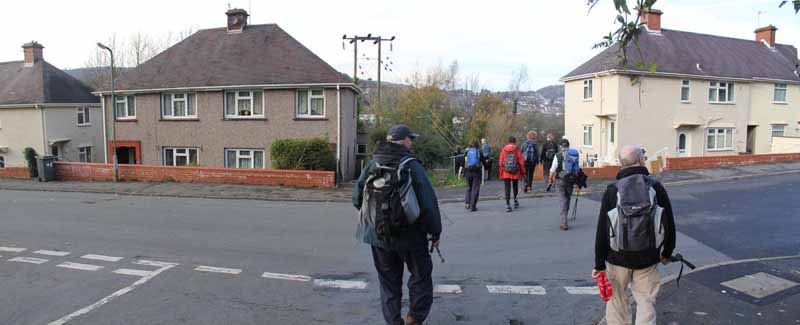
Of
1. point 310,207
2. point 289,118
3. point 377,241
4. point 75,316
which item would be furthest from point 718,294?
point 289,118

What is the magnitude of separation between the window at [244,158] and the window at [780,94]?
30199mm

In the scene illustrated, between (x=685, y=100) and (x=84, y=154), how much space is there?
36885 millimetres

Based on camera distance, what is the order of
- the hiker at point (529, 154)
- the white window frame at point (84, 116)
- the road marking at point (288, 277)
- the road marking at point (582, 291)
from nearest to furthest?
the road marking at point (582, 291)
the road marking at point (288, 277)
the hiker at point (529, 154)
the white window frame at point (84, 116)

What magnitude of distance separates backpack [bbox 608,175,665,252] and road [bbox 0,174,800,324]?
4.40ft

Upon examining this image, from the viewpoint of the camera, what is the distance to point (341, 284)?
6.43 meters

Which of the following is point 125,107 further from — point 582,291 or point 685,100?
point 685,100

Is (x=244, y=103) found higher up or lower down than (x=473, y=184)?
higher up

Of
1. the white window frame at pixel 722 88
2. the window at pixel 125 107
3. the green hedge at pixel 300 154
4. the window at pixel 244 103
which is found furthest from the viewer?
the white window frame at pixel 722 88

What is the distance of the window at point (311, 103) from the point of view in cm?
2147

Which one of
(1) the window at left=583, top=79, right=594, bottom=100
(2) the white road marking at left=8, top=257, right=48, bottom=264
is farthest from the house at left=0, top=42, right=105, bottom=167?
(1) the window at left=583, top=79, right=594, bottom=100

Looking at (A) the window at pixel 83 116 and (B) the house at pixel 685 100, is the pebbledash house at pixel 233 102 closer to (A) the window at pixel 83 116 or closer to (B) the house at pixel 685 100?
(A) the window at pixel 83 116

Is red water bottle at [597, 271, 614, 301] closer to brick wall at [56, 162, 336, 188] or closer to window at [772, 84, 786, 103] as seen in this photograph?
brick wall at [56, 162, 336, 188]

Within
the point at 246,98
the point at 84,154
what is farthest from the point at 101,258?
the point at 84,154

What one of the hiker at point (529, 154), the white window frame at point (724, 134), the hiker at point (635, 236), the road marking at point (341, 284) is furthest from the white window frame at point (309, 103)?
the white window frame at point (724, 134)
